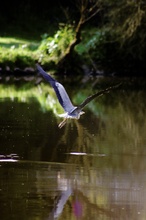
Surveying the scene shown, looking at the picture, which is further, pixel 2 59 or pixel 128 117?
pixel 2 59

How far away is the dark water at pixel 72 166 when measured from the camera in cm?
789

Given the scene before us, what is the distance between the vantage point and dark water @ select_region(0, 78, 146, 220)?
7887mm

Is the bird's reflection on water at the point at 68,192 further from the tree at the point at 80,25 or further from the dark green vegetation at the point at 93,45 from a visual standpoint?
the tree at the point at 80,25

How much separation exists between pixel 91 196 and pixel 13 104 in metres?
9.09

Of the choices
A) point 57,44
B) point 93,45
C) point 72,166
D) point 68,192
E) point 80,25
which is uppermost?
point 80,25

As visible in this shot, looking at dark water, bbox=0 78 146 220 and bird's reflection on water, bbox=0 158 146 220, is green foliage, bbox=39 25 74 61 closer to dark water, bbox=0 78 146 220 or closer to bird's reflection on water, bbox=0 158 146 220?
dark water, bbox=0 78 146 220

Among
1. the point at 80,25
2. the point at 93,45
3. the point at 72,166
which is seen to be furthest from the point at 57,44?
the point at 72,166

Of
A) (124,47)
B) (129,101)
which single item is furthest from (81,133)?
(124,47)

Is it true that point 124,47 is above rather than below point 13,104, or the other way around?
above

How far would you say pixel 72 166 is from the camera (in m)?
10.1

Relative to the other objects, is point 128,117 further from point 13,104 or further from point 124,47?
point 124,47

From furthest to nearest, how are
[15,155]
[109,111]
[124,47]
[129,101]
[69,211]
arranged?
[124,47]
[129,101]
[109,111]
[15,155]
[69,211]

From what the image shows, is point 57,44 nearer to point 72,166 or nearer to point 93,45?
point 93,45

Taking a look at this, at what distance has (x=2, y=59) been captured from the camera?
25.4 m
